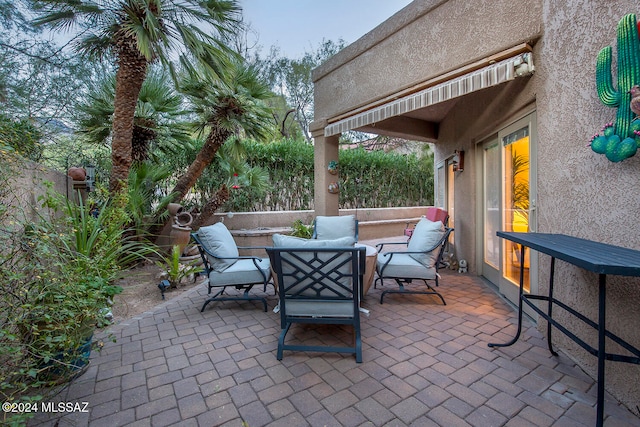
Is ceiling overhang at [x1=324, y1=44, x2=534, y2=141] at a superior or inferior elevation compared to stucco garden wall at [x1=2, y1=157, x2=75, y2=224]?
superior

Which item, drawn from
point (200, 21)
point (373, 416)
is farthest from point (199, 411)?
point (200, 21)

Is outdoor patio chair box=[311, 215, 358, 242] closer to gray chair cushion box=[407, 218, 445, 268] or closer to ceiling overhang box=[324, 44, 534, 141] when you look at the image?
gray chair cushion box=[407, 218, 445, 268]

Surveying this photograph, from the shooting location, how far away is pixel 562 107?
2559 mm

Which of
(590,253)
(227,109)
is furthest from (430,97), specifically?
(227,109)

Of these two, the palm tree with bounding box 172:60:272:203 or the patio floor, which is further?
the palm tree with bounding box 172:60:272:203

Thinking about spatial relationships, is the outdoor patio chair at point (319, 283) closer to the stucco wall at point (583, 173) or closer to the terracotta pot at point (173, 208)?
the stucco wall at point (583, 173)

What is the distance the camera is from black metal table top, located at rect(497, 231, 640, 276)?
55.2 inches

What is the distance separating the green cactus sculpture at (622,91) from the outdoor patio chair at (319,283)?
6.31ft

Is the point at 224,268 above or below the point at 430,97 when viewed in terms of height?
below

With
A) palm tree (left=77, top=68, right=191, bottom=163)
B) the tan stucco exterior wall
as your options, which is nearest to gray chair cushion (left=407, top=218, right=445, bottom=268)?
the tan stucco exterior wall

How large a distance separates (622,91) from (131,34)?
18.6ft

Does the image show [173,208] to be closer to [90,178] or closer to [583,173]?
[90,178]

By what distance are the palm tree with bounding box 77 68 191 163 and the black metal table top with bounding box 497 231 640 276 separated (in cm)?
635

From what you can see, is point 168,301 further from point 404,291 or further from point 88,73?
point 88,73
